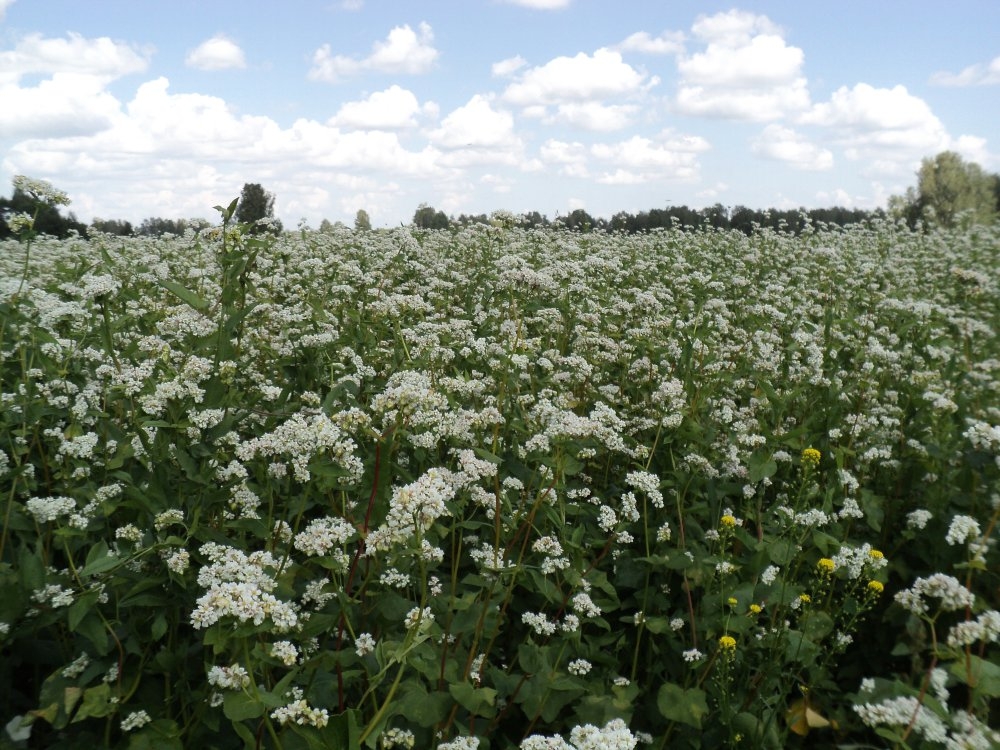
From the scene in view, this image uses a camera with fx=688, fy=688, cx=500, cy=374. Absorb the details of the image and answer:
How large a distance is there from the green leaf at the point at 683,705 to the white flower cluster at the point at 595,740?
0.90m

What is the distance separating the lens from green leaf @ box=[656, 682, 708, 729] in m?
2.76

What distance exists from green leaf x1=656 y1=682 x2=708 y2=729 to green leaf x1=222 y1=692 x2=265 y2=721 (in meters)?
1.62

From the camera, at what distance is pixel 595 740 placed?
184cm

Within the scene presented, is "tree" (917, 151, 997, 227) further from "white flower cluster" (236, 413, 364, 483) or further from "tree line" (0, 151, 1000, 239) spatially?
"white flower cluster" (236, 413, 364, 483)

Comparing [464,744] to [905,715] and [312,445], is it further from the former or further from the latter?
[905,715]

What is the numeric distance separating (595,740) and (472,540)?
168 cm

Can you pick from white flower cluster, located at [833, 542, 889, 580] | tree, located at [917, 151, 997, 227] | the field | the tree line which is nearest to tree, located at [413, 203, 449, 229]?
the tree line

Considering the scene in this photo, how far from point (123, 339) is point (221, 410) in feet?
7.64

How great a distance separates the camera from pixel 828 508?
350 centimetres

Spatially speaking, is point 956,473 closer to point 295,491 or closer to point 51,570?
point 295,491

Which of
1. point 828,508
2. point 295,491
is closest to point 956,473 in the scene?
point 828,508

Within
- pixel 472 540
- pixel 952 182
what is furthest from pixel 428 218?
pixel 952 182

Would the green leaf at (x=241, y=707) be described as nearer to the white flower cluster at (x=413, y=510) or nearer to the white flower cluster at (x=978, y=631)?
the white flower cluster at (x=413, y=510)

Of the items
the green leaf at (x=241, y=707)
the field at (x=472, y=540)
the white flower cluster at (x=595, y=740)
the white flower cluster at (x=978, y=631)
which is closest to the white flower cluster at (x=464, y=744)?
the field at (x=472, y=540)
